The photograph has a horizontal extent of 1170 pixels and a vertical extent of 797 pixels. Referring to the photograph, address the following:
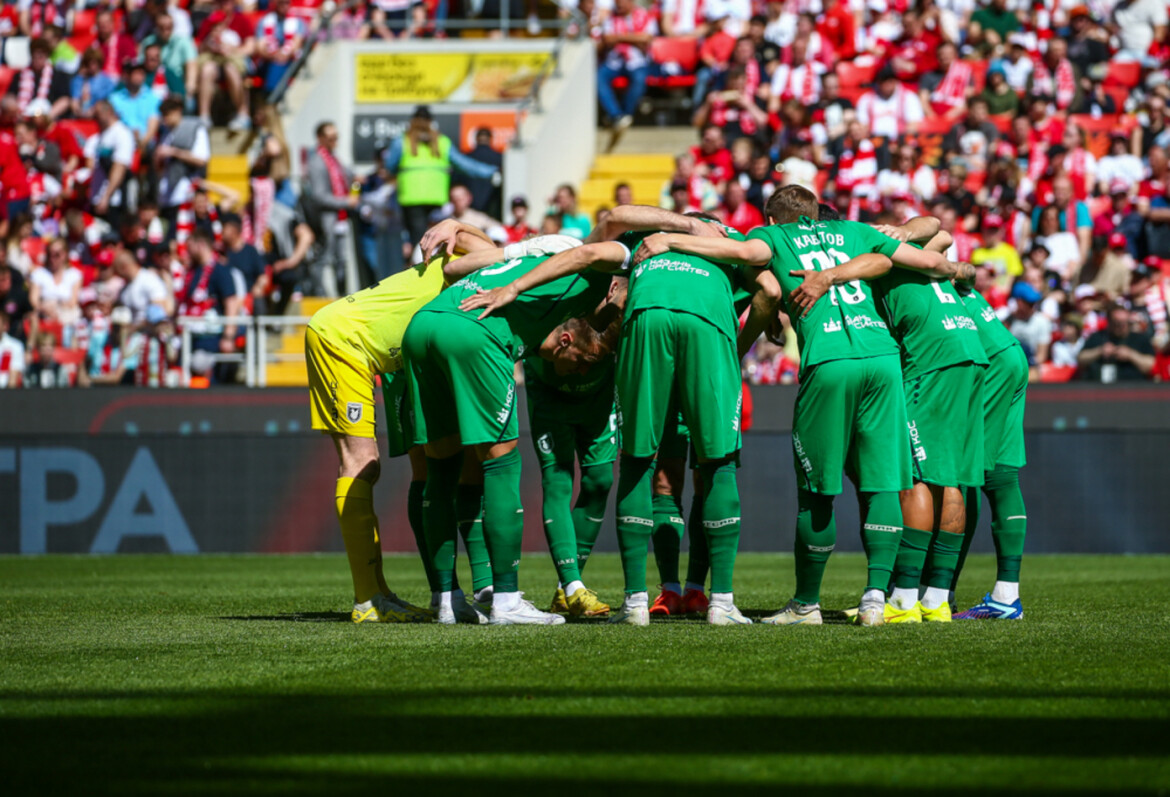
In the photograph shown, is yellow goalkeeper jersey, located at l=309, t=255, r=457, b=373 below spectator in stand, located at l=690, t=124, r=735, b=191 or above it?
below

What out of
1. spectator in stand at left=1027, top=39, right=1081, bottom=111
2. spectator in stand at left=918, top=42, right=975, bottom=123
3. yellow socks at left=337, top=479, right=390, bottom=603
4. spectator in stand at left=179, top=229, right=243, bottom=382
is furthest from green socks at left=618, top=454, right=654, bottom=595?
spectator in stand at left=1027, top=39, right=1081, bottom=111

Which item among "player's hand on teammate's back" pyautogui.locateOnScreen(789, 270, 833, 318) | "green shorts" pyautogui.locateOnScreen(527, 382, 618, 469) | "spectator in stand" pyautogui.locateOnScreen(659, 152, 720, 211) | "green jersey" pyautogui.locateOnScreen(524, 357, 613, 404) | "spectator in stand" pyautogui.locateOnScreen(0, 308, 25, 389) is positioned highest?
"player's hand on teammate's back" pyautogui.locateOnScreen(789, 270, 833, 318)

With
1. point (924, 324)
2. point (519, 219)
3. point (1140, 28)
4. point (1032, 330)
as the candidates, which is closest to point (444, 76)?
point (519, 219)

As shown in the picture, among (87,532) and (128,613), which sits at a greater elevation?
(128,613)

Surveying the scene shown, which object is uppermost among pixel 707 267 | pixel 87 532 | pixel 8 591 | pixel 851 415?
pixel 707 267

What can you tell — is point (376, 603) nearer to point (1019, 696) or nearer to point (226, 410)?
point (1019, 696)

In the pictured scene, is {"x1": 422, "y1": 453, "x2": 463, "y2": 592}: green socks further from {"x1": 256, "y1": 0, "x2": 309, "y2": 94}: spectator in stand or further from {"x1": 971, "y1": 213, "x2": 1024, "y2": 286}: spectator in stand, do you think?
{"x1": 256, "y1": 0, "x2": 309, "y2": 94}: spectator in stand

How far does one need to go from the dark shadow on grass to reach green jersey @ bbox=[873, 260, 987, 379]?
3.24m

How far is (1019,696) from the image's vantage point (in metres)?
5.19

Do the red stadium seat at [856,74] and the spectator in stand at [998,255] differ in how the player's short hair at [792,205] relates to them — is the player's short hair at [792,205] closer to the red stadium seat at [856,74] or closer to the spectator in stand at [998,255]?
the spectator in stand at [998,255]

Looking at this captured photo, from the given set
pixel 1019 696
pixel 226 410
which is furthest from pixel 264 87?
pixel 1019 696

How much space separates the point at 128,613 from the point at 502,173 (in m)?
12.6

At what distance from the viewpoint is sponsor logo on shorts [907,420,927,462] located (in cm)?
780

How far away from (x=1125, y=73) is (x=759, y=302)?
15.7m
